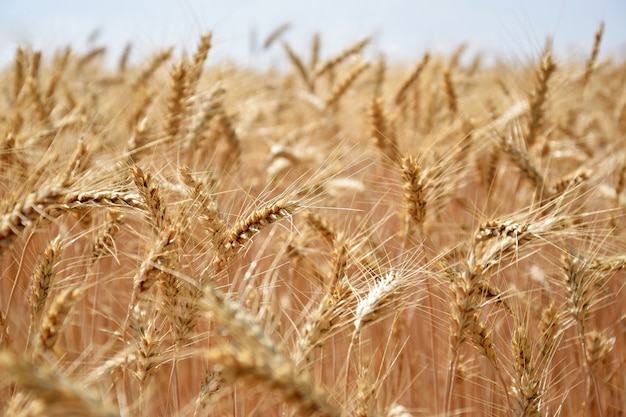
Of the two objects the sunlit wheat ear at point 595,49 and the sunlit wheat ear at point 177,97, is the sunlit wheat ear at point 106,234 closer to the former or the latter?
the sunlit wheat ear at point 177,97

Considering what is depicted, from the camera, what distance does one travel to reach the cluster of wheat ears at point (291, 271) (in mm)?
1017

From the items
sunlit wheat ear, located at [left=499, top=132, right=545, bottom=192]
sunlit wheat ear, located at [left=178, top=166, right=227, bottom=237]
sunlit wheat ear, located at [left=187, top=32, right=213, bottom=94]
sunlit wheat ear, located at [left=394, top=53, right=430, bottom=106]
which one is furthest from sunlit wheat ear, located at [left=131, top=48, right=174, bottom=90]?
sunlit wheat ear, located at [left=178, top=166, right=227, bottom=237]

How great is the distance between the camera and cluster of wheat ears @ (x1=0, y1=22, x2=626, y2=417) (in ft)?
3.34

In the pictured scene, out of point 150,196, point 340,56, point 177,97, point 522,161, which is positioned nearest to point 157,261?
point 150,196

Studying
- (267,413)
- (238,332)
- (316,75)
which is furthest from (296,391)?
(316,75)

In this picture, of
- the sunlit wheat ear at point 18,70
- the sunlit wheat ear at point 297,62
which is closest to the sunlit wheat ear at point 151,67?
the sunlit wheat ear at point 18,70

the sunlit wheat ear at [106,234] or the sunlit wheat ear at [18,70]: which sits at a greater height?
the sunlit wheat ear at [18,70]

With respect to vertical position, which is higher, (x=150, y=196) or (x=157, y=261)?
(x=150, y=196)

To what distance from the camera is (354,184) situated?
90.3 inches

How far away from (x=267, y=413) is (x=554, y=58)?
1.91m

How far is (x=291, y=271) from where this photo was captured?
→ 1.94 meters

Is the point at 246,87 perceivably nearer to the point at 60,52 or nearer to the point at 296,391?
the point at 60,52

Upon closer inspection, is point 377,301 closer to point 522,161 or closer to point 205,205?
point 205,205

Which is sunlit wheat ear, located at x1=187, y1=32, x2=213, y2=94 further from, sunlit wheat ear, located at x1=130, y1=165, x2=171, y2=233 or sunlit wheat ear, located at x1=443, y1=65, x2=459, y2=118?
sunlit wheat ear, located at x1=443, y1=65, x2=459, y2=118
